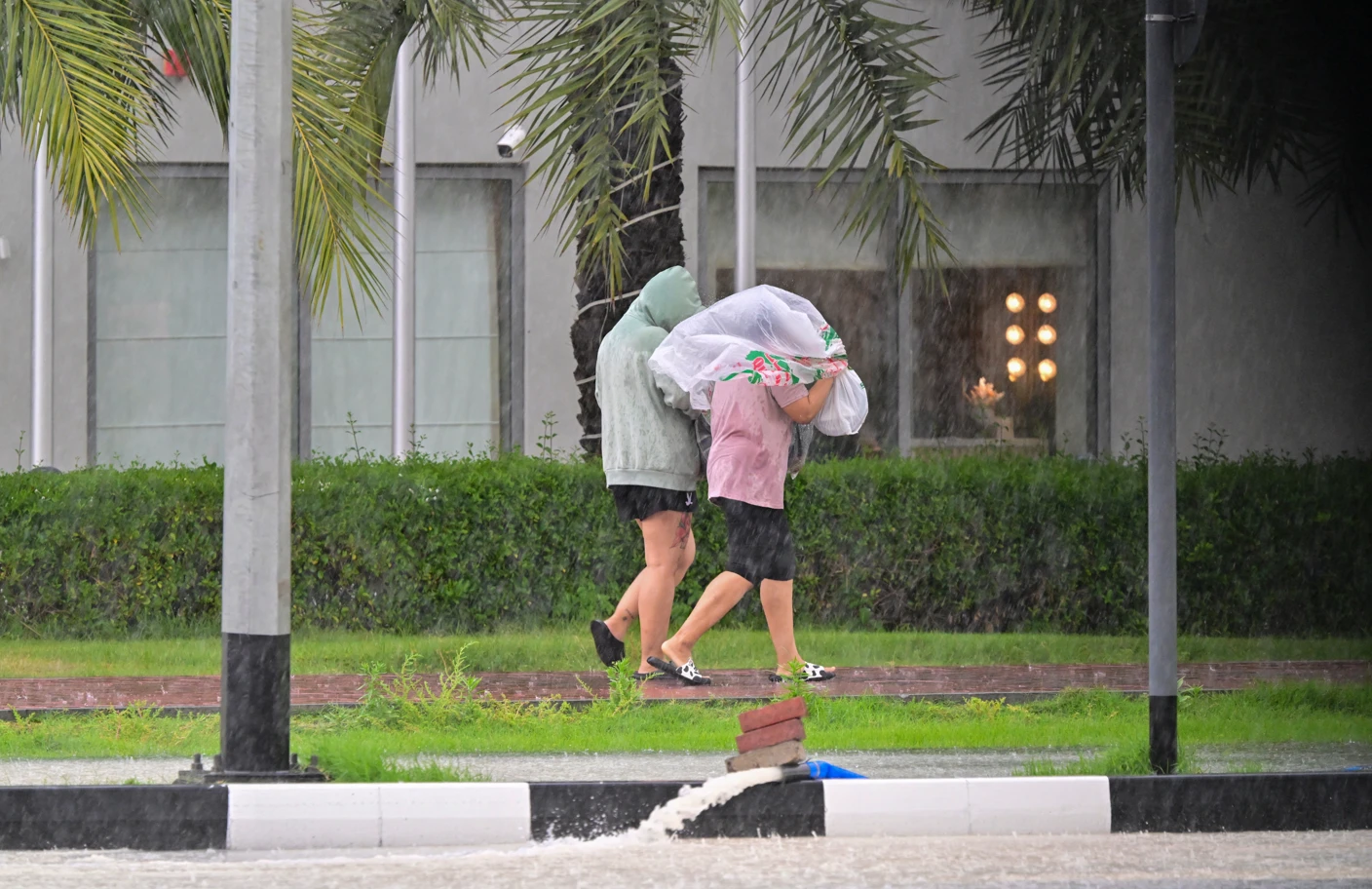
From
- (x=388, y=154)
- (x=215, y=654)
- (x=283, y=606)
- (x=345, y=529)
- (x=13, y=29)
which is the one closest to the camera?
(x=283, y=606)

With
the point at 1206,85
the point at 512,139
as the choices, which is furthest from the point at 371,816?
A: the point at 512,139

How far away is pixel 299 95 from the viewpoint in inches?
368

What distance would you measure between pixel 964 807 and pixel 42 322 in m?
11.0

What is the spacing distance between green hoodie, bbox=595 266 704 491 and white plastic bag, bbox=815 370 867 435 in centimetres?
61

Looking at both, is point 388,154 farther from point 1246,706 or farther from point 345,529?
point 1246,706

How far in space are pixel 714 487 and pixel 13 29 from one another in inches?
166

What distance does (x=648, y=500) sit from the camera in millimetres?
8164

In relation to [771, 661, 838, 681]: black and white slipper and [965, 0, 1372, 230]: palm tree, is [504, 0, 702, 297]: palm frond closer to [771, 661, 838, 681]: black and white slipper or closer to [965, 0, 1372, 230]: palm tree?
[965, 0, 1372, 230]: palm tree

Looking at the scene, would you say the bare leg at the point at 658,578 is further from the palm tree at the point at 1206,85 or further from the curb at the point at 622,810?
the palm tree at the point at 1206,85

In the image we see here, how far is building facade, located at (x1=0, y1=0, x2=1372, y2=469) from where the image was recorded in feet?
50.6

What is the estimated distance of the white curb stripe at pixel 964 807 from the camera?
5.52 meters

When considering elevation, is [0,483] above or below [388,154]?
below

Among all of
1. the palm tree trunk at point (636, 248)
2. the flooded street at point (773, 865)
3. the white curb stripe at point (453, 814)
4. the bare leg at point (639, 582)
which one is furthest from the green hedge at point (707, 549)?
the flooded street at point (773, 865)

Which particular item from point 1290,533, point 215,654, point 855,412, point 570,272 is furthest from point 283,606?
point 570,272
